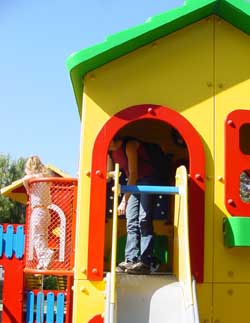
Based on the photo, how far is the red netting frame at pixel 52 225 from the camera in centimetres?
550

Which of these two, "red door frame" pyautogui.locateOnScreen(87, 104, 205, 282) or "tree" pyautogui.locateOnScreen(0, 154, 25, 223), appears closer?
"red door frame" pyautogui.locateOnScreen(87, 104, 205, 282)

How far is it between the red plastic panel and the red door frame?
247 millimetres

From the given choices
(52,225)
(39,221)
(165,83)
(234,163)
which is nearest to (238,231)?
(234,163)

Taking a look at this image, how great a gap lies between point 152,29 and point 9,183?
38.1 meters

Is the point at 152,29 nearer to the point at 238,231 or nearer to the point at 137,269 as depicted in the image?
the point at 238,231

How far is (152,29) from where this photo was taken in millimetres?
5273

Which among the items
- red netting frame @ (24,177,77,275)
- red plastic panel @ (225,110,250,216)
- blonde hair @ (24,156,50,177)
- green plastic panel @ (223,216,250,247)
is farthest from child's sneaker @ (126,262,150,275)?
blonde hair @ (24,156,50,177)

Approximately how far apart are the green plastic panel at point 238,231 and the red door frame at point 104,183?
0.25m

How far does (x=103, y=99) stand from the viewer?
212 inches

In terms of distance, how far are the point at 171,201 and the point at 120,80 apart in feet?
5.91

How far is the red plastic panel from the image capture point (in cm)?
530

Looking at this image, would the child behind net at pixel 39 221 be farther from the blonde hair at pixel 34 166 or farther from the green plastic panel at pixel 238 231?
the green plastic panel at pixel 238 231

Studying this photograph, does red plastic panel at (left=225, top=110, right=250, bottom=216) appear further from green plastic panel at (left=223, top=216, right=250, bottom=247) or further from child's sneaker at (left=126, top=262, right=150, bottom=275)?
child's sneaker at (left=126, top=262, right=150, bottom=275)

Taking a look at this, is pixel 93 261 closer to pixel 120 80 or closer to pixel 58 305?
pixel 120 80
